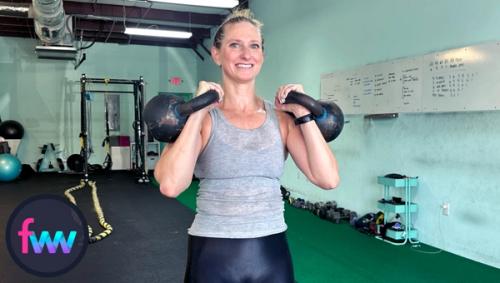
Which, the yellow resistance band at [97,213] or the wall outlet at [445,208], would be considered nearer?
the wall outlet at [445,208]

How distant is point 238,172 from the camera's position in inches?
43.7

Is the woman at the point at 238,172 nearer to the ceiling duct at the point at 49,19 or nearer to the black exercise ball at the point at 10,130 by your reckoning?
the ceiling duct at the point at 49,19

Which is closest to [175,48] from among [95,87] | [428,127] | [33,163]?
[95,87]

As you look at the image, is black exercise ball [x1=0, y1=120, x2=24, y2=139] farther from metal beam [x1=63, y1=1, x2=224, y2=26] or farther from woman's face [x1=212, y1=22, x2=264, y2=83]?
woman's face [x1=212, y1=22, x2=264, y2=83]

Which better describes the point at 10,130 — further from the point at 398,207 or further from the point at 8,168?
the point at 398,207

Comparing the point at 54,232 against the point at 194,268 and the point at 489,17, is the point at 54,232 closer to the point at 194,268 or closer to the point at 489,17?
the point at 194,268

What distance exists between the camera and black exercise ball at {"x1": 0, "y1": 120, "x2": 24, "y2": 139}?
8.53m

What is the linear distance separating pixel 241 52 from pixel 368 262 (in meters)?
2.72

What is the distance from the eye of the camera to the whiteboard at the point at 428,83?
10.5ft

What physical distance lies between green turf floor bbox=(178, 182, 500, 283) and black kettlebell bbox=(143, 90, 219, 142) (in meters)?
2.17

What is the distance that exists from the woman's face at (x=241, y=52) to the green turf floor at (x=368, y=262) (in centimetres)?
215

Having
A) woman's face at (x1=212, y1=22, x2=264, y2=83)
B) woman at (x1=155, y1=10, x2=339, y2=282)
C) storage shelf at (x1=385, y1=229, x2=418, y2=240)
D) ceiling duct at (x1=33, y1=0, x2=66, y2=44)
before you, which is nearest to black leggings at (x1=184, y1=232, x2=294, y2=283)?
woman at (x1=155, y1=10, x2=339, y2=282)

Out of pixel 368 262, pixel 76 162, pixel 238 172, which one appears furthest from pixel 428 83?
pixel 76 162

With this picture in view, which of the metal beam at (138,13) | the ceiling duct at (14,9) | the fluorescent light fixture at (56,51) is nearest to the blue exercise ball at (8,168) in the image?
the fluorescent light fixture at (56,51)
